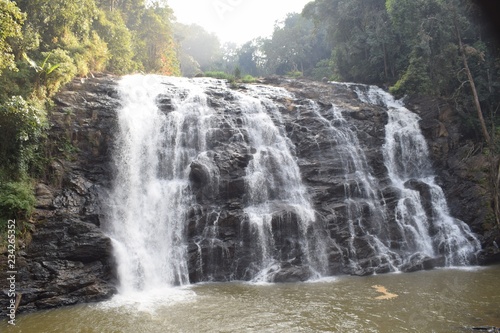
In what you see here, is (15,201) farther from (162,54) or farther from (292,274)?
(162,54)

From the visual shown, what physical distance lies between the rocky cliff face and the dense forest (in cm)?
91

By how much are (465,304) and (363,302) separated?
2330mm

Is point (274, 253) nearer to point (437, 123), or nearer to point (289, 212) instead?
point (289, 212)

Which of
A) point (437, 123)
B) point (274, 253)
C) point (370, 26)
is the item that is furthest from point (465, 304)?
point (370, 26)

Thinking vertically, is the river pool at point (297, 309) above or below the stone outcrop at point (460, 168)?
below

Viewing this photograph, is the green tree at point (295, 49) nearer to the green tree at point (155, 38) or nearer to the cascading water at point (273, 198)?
the green tree at point (155, 38)

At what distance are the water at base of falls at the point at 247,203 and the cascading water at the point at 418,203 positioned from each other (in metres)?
0.05

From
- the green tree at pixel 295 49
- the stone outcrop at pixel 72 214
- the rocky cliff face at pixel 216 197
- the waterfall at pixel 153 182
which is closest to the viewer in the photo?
the stone outcrop at pixel 72 214

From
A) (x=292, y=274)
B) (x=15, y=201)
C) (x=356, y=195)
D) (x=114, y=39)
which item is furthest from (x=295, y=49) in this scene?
(x=15, y=201)

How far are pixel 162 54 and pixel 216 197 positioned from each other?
1940cm

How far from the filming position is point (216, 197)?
14.1m

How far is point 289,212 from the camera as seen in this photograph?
535 inches

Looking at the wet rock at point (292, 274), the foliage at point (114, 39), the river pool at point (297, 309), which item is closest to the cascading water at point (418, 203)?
the river pool at point (297, 309)

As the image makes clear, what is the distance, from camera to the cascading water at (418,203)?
14016 mm
